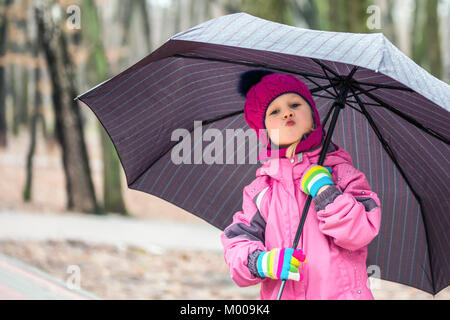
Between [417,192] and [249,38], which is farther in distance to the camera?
[417,192]

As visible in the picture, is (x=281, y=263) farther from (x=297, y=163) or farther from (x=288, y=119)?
(x=288, y=119)

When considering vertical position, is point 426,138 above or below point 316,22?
below

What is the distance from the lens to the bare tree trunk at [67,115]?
10.7 metres

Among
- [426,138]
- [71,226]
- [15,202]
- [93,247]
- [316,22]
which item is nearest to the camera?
[426,138]

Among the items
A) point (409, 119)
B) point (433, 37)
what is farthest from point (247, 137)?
point (433, 37)

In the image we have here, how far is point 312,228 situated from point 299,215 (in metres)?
0.08

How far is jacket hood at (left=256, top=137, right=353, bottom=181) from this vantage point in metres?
2.71

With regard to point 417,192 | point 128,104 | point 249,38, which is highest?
point 249,38

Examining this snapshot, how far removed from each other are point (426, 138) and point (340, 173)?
0.62 m

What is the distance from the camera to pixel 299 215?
103 inches

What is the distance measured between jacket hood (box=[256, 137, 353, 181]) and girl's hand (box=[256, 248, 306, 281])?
367mm

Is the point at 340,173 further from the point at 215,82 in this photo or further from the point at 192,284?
the point at 192,284

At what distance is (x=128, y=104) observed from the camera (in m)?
3.21

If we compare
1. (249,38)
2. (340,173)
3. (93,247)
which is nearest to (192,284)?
(93,247)
